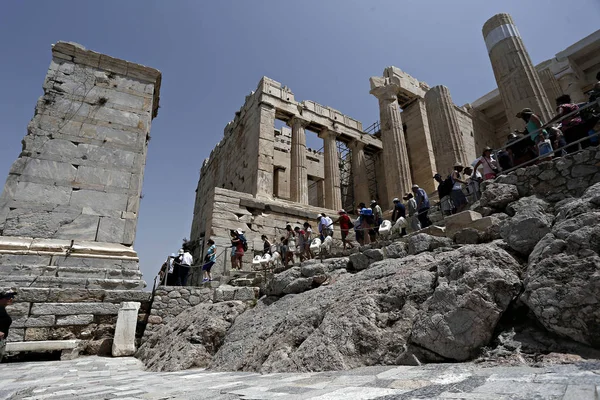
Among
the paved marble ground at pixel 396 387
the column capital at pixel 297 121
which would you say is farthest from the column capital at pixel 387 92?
the paved marble ground at pixel 396 387

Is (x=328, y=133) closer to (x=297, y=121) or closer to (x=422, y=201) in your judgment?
(x=297, y=121)

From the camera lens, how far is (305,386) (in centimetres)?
247

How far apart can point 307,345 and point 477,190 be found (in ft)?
17.6

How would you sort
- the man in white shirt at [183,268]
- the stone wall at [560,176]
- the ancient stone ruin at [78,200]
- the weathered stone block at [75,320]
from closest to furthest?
the stone wall at [560,176], the weathered stone block at [75,320], the ancient stone ruin at [78,200], the man in white shirt at [183,268]

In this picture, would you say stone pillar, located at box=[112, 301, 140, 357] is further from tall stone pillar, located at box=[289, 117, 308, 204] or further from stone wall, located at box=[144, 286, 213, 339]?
tall stone pillar, located at box=[289, 117, 308, 204]

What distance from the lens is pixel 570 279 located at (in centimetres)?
270

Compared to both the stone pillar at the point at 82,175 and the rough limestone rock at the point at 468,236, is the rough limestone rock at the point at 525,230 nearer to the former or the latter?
the rough limestone rock at the point at 468,236

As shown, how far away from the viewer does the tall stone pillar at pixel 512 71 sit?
11805 millimetres

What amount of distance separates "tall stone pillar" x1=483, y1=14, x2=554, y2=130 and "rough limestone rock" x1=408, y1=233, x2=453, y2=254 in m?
9.04

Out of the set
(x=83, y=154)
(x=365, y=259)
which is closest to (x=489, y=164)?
(x=365, y=259)

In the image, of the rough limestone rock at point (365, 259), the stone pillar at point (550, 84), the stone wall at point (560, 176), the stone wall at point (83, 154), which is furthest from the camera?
the stone pillar at point (550, 84)

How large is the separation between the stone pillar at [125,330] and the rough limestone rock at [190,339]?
32cm

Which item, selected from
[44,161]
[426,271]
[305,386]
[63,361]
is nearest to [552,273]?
[426,271]

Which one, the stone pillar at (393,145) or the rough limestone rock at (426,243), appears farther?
the stone pillar at (393,145)
